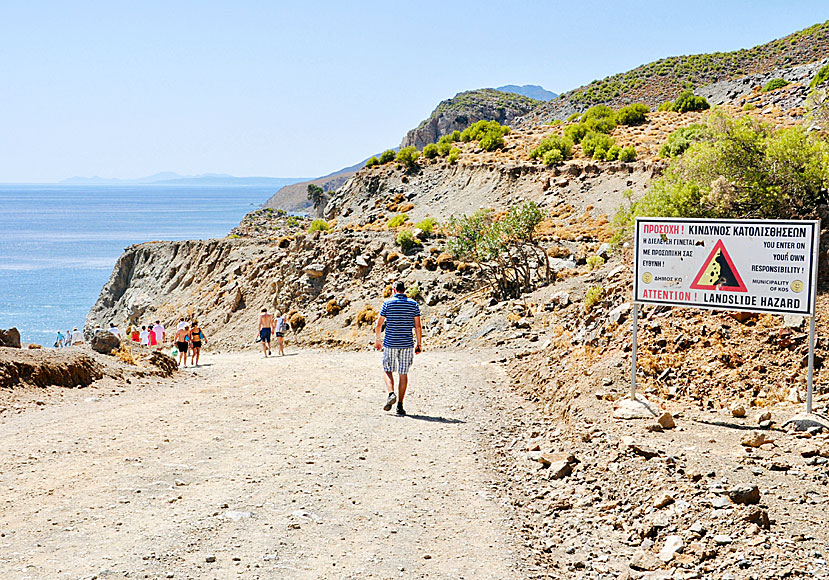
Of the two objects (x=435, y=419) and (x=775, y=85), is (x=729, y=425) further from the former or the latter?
(x=775, y=85)

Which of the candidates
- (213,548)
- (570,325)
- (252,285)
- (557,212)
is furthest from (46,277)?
(213,548)

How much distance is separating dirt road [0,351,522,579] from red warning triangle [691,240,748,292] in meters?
3.39

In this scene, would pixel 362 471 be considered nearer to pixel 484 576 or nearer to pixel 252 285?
pixel 484 576

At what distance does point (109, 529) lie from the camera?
6.06 m

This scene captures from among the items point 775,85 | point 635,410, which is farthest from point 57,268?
point 635,410

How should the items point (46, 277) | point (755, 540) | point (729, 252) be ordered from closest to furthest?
point (755, 540), point (729, 252), point (46, 277)

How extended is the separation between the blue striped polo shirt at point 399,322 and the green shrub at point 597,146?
104 ft

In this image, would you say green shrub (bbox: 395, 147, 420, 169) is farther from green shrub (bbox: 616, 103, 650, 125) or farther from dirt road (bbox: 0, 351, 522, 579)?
dirt road (bbox: 0, 351, 522, 579)

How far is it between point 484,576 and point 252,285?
32396mm

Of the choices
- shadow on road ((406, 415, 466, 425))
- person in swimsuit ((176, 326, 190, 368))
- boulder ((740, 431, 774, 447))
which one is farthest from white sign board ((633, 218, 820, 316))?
person in swimsuit ((176, 326, 190, 368))

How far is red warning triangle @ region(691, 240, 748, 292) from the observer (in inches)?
352

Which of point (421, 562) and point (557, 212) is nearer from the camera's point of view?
point (421, 562)

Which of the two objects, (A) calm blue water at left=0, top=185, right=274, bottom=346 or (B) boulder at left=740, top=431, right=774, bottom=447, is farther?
(A) calm blue water at left=0, top=185, right=274, bottom=346

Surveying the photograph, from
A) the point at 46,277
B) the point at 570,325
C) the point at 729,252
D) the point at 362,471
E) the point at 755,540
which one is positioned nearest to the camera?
the point at 755,540
